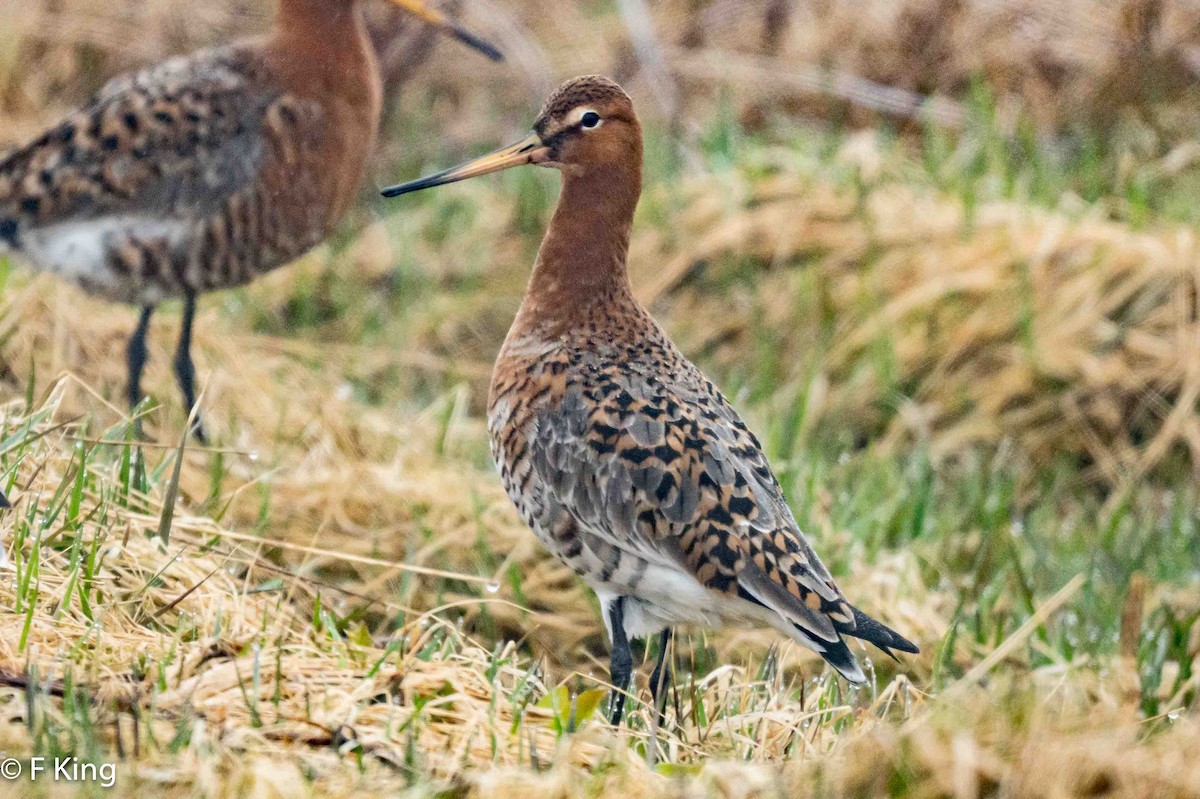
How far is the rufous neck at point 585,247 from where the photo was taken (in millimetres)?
4332

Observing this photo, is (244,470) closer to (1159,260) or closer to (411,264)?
(411,264)

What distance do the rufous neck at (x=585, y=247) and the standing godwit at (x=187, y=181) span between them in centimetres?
151

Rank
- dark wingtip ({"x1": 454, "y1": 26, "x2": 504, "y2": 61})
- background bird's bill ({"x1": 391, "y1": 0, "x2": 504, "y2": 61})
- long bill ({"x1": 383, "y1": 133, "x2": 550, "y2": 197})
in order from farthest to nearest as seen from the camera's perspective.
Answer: dark wingtip ({"x1": 454, "y1": 26, "x2": 504, "y2": 61})
background bird's bill ({"x1": 391, "y1": 0, "x2": 504, "y2": 61})
long bill ({"x1": 383, "y1": 133, "x2": 550, "y2": 197})

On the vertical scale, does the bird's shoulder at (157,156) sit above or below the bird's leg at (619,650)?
above

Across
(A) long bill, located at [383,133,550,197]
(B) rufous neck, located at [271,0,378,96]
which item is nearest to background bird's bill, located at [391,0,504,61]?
(B) rufous neck, located at [271,0,378,96]

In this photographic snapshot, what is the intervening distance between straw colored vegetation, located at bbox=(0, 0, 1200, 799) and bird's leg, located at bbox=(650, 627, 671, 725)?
53 mm

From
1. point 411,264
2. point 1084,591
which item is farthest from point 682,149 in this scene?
point 1084,591

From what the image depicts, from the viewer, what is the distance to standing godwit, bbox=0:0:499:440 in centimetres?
557

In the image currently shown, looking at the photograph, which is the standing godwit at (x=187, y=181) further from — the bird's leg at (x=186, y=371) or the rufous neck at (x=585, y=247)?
the rufous neck at (x=585, y=247)

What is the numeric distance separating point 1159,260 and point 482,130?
3.61 meters

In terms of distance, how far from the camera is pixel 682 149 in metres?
7.97

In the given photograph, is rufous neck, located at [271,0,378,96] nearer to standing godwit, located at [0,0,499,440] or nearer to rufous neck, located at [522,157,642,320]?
standing godwit, located at [0,0,499,440]

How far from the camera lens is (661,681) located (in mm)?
3777

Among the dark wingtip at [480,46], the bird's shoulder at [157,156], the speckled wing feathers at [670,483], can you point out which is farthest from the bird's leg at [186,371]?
the speckled wing feathers at [670,483]
